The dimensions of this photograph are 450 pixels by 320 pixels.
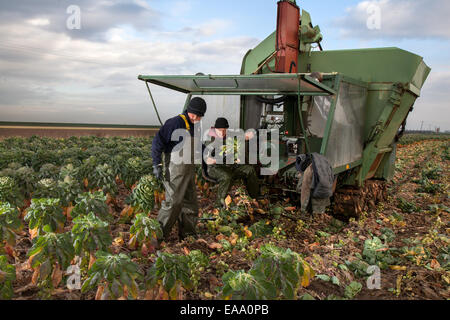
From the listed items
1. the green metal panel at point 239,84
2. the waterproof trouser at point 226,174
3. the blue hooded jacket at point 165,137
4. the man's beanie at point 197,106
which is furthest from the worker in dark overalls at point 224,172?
the man's beanie at point 197,106

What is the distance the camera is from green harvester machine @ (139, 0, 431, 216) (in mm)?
5500

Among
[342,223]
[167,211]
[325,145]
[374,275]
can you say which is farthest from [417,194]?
[167,211]

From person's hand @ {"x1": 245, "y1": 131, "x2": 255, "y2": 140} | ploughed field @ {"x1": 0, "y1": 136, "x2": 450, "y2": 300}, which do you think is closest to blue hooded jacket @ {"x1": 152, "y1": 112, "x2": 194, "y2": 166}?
ploughed field @ {"x1": 0, "y1": 136, "x2": 450, "y2": 300}

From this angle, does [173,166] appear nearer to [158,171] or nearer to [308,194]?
[158,171]

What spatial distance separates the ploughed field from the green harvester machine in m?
0.89

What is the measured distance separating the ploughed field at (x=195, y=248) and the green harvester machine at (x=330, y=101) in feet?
2.93

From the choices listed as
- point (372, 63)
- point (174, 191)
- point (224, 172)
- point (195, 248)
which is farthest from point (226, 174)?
point (372, 63)

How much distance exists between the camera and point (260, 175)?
6.22m

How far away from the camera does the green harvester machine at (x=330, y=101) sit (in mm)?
5500

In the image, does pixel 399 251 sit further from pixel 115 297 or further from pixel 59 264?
pixel 59 264

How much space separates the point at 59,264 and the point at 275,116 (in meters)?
5.24

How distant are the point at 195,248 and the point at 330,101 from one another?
3.33 metres

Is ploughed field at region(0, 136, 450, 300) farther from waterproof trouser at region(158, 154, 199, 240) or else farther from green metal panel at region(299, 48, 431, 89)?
green metal panel at region(299, 48, 431, 89)

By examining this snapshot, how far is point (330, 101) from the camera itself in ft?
18.4
